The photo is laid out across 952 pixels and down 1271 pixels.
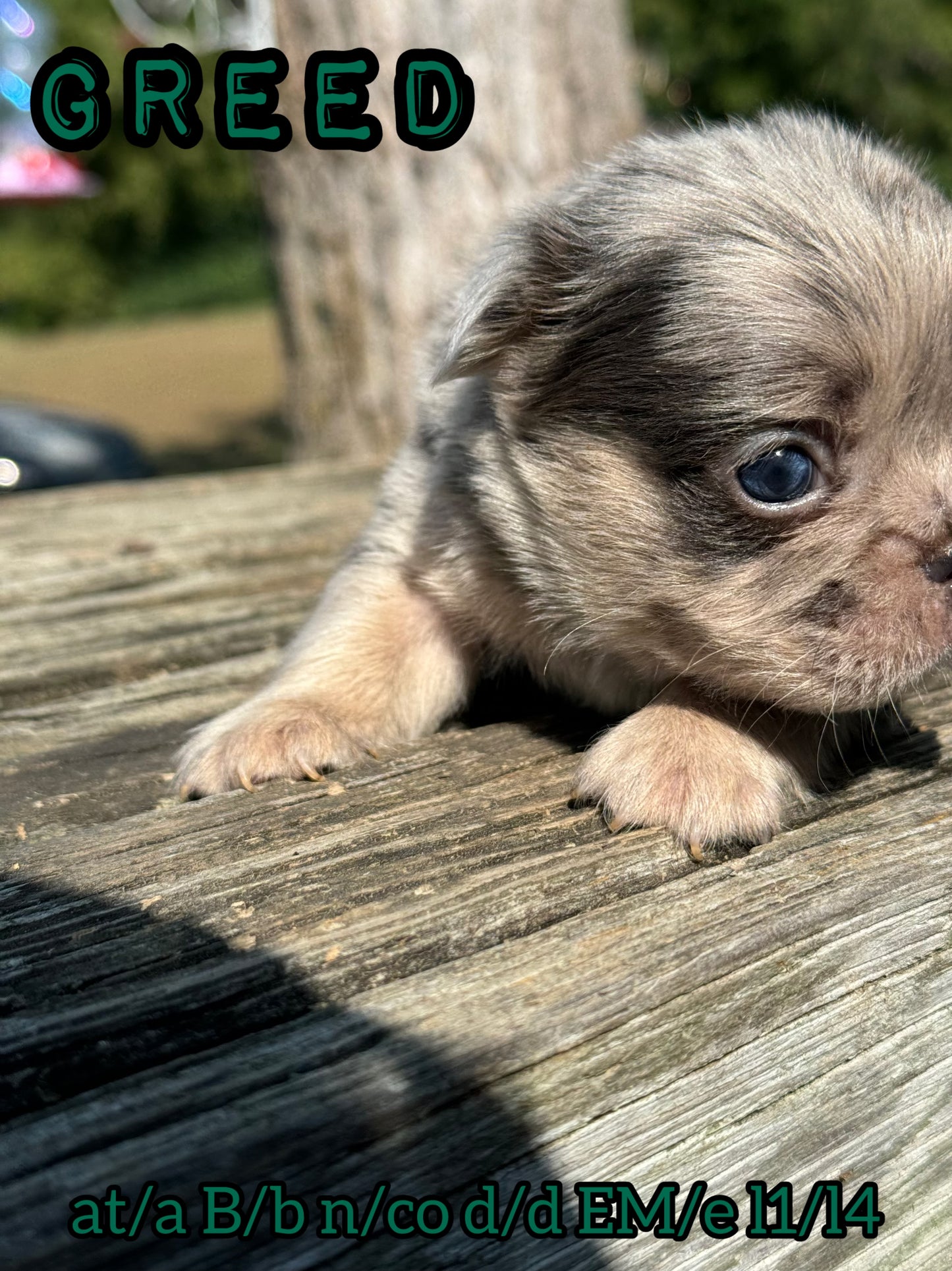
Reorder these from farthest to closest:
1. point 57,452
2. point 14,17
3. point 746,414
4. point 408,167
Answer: point 14,17, point 57,452, point 408,167, point 746,414

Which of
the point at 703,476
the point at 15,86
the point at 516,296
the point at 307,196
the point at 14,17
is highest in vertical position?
the point at 14,17

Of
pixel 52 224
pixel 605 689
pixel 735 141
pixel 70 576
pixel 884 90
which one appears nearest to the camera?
pixel 735 141

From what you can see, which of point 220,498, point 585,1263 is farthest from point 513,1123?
point 220,498

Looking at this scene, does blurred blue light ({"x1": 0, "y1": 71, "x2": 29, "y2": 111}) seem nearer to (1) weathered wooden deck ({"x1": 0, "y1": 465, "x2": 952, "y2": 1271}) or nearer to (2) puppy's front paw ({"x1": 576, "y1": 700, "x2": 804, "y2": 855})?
(1) weathered wooden deck ({"x1": 0, "y1": 465, "x2": 952, "y2": 1271})

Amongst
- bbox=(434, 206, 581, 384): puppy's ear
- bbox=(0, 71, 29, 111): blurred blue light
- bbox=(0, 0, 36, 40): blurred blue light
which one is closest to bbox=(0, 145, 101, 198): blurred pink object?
bbox=(0, 71, 29, 111): blurred blue light

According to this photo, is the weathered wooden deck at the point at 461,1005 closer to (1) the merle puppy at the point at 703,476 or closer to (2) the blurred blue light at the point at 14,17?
(1) the merle puppy at the point at 703,476

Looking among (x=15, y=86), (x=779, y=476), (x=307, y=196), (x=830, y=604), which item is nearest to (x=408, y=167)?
(x=307, y=196)

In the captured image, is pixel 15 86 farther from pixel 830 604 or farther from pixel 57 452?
pixel 830 604

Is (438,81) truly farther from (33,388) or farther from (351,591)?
(33,388)
